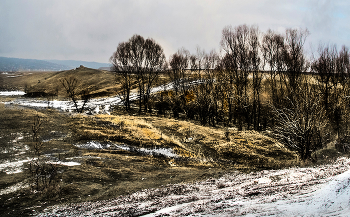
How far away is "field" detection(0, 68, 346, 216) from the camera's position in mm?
10200

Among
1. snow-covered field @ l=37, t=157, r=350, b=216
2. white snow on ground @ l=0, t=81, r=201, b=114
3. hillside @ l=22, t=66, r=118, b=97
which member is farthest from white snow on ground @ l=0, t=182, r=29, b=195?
hillside @ l=22, t=66, r=118, b=97

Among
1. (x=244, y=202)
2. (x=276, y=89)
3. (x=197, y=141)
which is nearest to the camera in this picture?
(x=244, y=202)

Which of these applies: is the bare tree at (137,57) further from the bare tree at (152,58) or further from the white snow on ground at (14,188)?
the white snow on ground at (14,188)

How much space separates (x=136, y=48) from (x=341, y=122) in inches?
1388

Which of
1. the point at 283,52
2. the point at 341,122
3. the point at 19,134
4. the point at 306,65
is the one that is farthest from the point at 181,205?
the point at 306,65

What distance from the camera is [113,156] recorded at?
1633 centimetres

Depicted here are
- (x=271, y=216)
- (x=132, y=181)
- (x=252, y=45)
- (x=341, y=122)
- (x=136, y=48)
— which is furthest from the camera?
(x=136, y=48)

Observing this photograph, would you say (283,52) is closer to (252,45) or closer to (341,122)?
(252,45)

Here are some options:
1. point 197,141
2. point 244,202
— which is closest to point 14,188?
point 244,202

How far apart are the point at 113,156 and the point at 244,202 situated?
11573mm

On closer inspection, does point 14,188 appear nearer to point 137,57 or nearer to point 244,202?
point 244,202

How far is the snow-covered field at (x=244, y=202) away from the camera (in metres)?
5.59

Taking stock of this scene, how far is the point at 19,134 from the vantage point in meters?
19.0

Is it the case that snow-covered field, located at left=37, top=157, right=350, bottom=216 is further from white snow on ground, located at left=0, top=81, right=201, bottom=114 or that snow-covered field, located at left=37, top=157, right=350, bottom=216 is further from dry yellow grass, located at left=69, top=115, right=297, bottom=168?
white snow on ground, located at left=0, top=81, right=201, bottom=114
